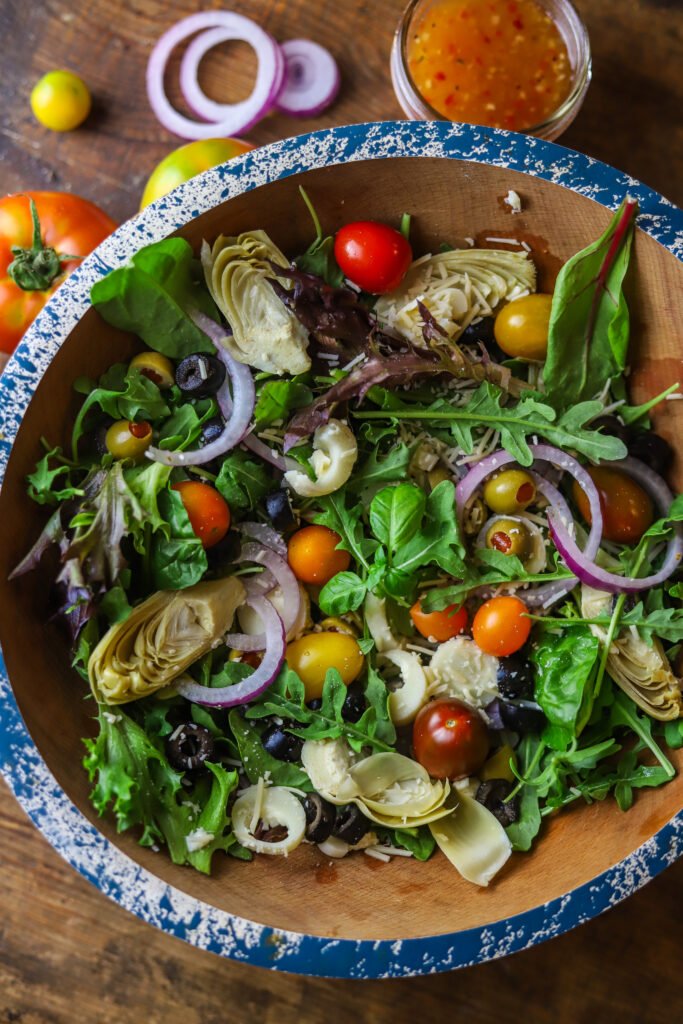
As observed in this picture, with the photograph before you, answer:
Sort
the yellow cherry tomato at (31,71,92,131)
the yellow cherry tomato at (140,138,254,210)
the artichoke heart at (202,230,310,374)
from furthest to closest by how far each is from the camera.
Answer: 1. the yellow cherry tomato at (31,71,92,131)
2. the yellow cherry tomato at (140,138,254,210)
3. the artichoke heart at (202,230,310,374)

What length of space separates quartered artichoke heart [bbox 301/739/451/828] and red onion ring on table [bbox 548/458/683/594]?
55 cm

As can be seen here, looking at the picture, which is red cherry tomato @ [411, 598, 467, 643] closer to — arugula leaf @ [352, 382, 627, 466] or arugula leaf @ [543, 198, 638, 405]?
arugula leaf @ [352, 382, 627, 466]

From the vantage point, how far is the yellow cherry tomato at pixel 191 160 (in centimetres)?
218

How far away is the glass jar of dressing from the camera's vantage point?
2.22 metres

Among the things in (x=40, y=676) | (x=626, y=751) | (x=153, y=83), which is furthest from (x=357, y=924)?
(x=153, y=83)

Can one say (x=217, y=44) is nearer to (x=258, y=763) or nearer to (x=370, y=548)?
(x=370, y=548)

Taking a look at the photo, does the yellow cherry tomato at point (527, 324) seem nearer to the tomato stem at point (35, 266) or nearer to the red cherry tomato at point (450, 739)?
the red cherry tomato at point (450, 739)

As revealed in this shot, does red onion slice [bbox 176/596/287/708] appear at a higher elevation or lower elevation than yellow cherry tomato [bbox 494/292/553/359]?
lower

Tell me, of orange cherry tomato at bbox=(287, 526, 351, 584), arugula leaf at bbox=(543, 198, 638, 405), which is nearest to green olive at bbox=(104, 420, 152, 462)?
orange cherry tomato at bbox=(287, 526, 351, 584)

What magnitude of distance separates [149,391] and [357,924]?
47.4 inches

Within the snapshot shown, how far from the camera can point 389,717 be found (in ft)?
6.09

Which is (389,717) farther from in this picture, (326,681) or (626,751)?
(626,751)

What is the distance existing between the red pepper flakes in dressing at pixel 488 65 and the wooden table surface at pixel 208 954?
164mm

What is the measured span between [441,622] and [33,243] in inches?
56.9
